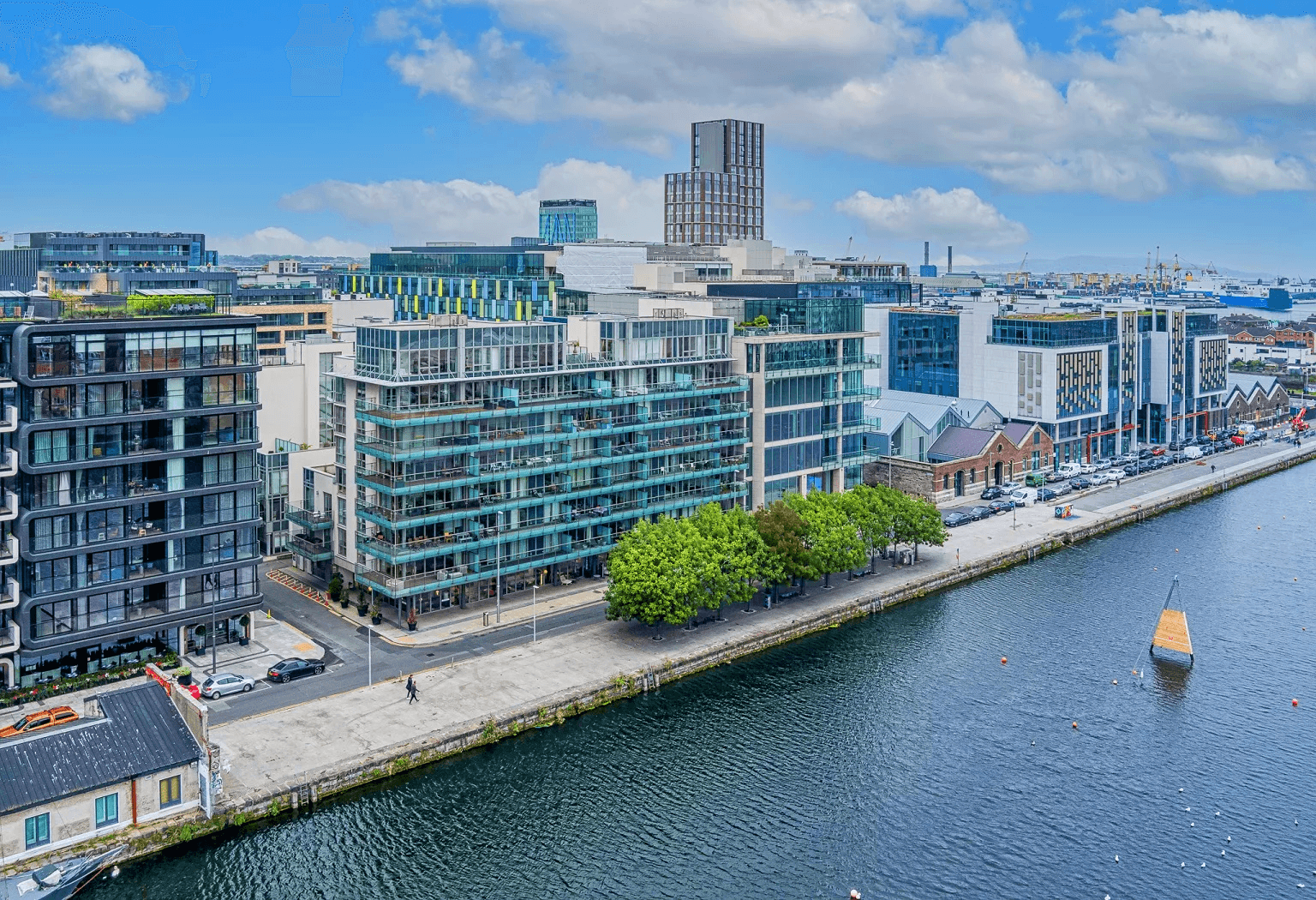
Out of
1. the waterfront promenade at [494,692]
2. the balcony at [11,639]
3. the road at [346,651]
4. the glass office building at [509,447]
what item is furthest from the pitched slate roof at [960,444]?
the balcony at [11,639]

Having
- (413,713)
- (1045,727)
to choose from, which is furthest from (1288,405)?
(413,713)

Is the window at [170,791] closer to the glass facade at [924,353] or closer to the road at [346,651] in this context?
the road at [346,651]

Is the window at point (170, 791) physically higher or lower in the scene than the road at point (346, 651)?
lower

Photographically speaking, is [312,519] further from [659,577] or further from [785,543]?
[785,543]

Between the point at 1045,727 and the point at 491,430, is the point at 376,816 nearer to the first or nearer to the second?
the point at 491,430

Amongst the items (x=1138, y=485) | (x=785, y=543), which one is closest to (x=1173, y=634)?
(x=785, y=543)
